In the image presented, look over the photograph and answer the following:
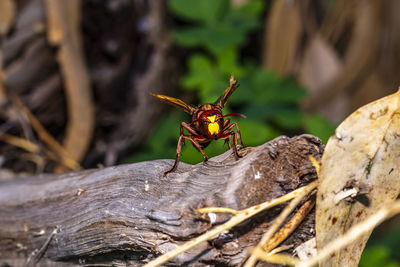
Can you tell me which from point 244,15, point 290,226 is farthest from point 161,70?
point 290,226

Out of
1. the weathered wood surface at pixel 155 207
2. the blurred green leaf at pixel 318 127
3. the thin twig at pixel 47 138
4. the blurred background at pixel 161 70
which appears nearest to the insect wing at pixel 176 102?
the weathered wood surface at pixel 155 207

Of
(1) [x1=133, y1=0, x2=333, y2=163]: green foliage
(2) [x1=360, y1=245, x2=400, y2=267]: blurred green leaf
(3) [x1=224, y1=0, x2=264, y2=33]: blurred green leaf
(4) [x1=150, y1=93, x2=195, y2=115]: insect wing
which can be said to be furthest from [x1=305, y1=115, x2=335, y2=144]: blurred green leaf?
(4) [x1=150, y1=93, x2=195, y2=115]: insect wing

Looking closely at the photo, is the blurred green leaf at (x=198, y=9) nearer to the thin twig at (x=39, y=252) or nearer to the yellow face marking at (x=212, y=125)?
the yellow face marking at (x=212, y=125)

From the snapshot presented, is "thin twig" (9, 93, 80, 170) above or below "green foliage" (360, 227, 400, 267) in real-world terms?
above

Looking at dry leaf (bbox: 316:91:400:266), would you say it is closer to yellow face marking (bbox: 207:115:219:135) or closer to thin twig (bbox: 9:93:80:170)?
yellow face marking (bbox: 207:115:219:135)

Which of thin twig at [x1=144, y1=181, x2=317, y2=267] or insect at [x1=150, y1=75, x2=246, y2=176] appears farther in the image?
insect at [x1=150, y1=75, x2=246, y2=176]

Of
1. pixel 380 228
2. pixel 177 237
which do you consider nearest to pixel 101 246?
pixel 177 237
